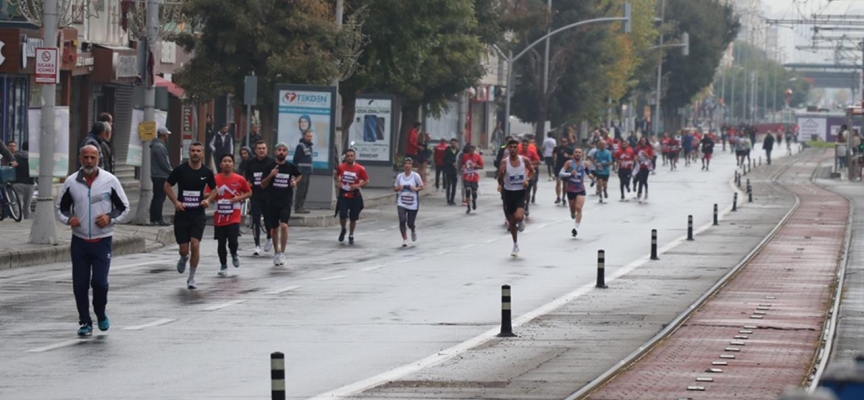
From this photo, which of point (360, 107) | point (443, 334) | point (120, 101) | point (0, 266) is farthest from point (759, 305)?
point (120, 101)

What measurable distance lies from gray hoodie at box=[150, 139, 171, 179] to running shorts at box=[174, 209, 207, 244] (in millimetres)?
9512

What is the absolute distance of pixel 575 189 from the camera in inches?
1302

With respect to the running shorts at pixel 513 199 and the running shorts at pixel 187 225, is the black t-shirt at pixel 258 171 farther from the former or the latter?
the running shorts at pixel 187 225

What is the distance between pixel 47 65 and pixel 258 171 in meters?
3.27

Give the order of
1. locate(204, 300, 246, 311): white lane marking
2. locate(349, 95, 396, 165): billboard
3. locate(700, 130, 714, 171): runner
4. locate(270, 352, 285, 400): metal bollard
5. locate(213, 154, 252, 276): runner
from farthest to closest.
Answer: locate(700, 130, 714, 171): runner, locate(349, 95, 396, 165): billboard, locate(213, 154, 252, 276): runner, locate(204, 300, 246, 311): white lane marking, locate(270, 352, 285, 400): metal bollard

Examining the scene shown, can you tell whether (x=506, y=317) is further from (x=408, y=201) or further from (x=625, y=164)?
(x=625, y=164)

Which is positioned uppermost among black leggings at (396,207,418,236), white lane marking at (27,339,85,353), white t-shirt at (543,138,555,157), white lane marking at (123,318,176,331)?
white t-shirt at (543,138,555,157)

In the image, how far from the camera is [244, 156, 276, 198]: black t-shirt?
949 inches

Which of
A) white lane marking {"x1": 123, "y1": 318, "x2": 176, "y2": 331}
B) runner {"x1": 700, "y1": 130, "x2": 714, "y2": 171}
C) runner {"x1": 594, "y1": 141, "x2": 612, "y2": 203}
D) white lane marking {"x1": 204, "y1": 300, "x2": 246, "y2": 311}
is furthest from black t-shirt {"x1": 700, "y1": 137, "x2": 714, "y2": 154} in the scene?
white lane marking {"x1": 123, "y1": 318, "x2": 176, "y2": 331}

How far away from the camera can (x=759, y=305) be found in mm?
18672

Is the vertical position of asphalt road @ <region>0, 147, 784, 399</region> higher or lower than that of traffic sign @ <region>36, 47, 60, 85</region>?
lower

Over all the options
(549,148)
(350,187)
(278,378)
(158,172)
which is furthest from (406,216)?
(549,148)

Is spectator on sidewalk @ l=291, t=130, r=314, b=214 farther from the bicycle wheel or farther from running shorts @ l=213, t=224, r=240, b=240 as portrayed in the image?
running shorts @ l=213, t=224, r=240, b=240

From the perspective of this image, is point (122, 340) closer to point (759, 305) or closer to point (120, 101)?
point (759, 305)
